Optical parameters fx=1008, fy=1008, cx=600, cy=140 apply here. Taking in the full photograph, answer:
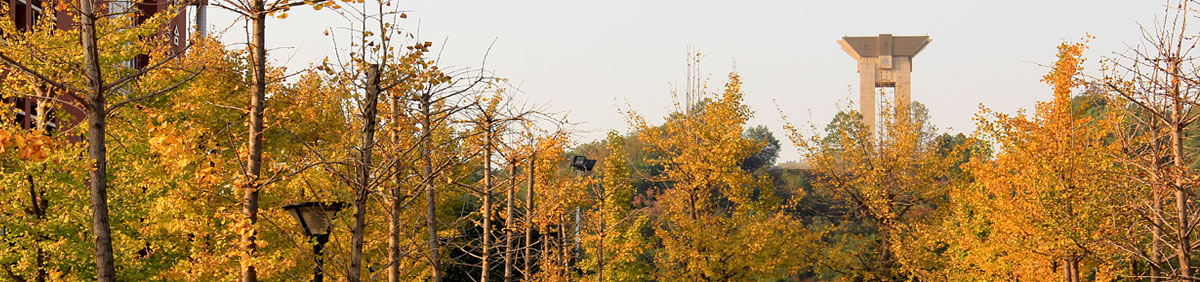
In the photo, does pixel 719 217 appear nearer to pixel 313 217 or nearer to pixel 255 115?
pixel 313 217

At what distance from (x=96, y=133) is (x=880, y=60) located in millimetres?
55056

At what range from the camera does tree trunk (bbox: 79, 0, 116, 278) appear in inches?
270

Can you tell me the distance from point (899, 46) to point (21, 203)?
167ft

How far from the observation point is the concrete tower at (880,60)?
5809cm

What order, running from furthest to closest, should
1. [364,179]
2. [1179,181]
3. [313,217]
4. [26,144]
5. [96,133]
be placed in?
[1179,181] → [313,217] → [364,179] → [96,133] → [26,144]

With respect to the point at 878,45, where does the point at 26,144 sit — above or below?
below

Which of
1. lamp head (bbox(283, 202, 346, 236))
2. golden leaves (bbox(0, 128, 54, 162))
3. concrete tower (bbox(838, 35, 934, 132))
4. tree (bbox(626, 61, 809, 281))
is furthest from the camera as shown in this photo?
concrete tower (bbox(838, 35, 934, 132))

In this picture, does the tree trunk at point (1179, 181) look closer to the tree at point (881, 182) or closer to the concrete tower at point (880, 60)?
the tree at point (881, 182)

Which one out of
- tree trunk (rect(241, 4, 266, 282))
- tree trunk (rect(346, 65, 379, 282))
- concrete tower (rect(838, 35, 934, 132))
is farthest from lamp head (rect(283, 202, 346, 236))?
concrete tower (rect(838, 35, 934, 132))

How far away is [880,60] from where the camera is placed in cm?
5819

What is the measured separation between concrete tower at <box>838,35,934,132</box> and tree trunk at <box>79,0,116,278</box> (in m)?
53.7

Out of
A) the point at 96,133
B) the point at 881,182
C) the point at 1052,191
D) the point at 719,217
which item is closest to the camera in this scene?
the point at 96,133

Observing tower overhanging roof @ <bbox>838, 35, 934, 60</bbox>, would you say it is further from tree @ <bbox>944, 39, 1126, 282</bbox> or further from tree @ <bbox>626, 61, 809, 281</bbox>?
tree @ <bbox>944, 39, 1126, 282</bbox>

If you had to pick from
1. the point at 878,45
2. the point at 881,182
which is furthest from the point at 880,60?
the point at 881,182
